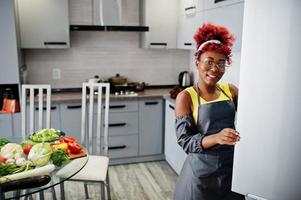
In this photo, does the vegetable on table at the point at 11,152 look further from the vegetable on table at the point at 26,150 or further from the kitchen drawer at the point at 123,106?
the kitchen drawer at the point at 123,106

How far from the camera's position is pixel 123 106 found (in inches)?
130

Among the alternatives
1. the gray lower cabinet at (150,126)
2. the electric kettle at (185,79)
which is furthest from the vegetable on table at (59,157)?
the electric kettle at (185,79)

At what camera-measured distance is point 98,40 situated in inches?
143

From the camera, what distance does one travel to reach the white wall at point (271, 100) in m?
0.67

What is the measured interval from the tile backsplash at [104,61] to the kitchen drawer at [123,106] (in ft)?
1.92

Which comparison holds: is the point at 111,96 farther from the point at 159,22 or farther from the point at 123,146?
the point at 159,22

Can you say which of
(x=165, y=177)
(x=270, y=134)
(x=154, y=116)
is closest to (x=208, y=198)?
(x=270, y=134)

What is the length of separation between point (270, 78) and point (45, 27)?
2.93 meters

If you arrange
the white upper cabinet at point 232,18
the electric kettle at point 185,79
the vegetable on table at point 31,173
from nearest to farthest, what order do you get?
1. the vegetable on table at point 31,173
2. the white upper cabinet at point 232,18
3. the electric kettle at point 185,79

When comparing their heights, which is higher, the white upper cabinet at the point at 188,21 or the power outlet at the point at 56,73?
the white upper cabinet at the point at 188,21

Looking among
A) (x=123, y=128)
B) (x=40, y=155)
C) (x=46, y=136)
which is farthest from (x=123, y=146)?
(x=40, y=155)

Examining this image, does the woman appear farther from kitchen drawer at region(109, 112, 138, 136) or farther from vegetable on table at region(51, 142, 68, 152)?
kitchen drawer at region(109, 112, 138, 136)

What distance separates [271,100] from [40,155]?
1298 millimetres

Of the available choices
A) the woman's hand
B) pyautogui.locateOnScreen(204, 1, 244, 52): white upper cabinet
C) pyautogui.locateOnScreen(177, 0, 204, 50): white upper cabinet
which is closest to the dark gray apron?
the woman's hand
